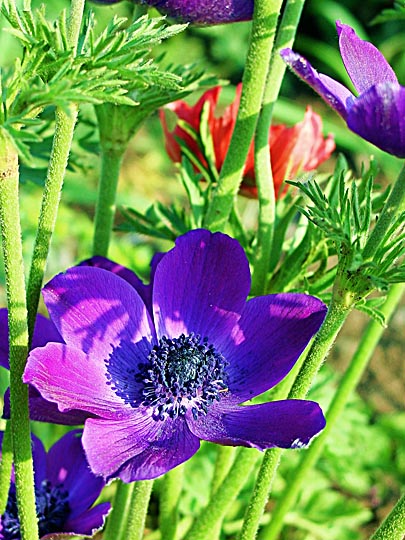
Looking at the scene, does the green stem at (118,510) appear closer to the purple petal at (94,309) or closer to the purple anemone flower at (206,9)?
the purple petal at (94,309)

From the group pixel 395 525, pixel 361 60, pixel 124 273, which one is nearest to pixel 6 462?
pixel 124 273

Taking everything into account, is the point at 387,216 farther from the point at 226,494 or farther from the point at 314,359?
the point at 226,494

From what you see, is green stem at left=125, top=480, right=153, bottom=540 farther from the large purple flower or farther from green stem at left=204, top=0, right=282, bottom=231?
green stem at left=204, top=0, right=282, bottom=231

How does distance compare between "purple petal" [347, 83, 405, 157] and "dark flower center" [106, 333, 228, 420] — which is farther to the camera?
"dark flower center" [106, 333, 228, 420]

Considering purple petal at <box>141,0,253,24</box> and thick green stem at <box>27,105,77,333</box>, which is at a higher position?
purple petal at <box>141,0,253,24</box>

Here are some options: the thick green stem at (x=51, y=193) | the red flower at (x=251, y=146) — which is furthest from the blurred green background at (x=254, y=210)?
the thick green stem at (x=51, y=193)

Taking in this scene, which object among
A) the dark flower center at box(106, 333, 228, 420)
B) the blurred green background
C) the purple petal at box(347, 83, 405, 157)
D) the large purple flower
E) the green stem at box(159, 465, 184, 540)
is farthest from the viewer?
the blurred green background

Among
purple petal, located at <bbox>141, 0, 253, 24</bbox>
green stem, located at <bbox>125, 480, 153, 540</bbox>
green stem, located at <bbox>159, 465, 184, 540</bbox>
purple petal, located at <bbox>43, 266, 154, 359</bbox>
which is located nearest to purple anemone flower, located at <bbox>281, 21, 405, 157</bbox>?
purple petal, located at <bbox>141, 0, 253, 24</bbox>
